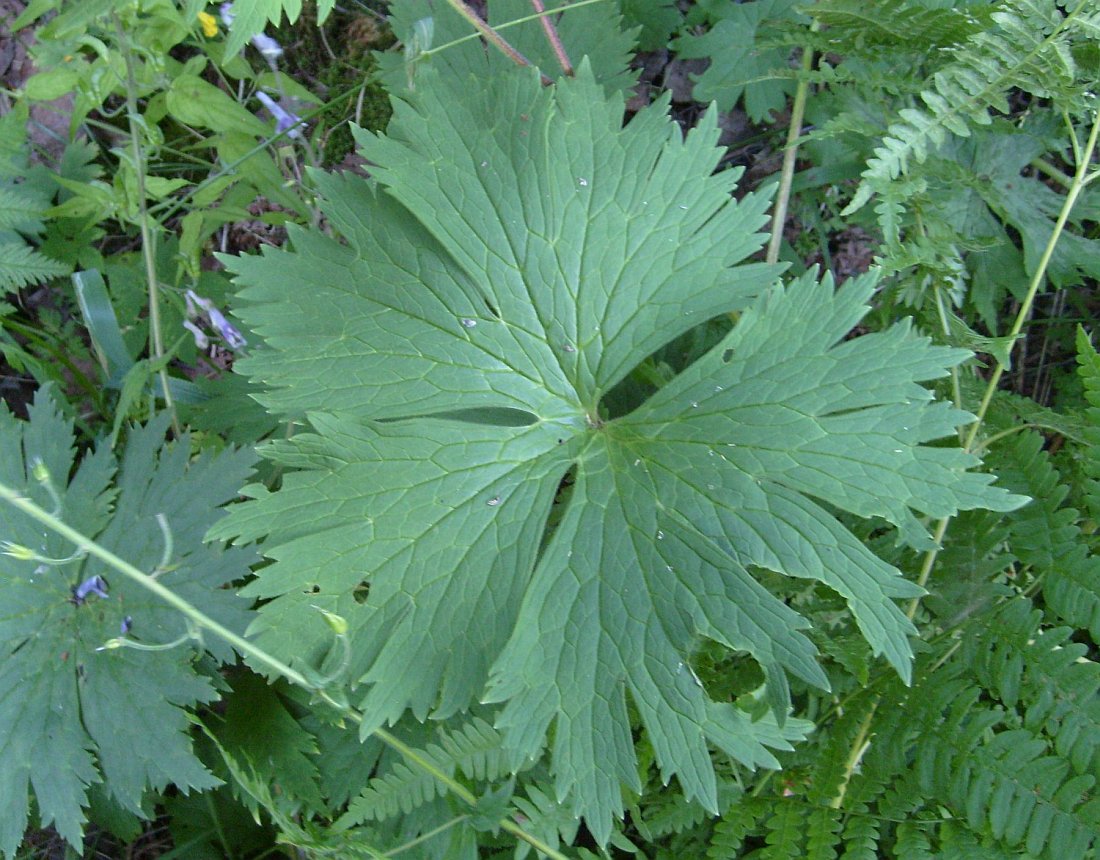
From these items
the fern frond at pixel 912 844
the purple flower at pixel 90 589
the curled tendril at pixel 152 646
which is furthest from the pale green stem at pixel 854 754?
the purple flower at pixel 90 589

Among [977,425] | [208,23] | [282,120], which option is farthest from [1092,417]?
[208,23]

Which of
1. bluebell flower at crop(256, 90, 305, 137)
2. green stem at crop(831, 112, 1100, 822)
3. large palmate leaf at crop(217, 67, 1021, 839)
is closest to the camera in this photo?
large palmate leaf at crop(217, 67, 1021, 839)

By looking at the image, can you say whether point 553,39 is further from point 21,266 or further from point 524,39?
point 21,266

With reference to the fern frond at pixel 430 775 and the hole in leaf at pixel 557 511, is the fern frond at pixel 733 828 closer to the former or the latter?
the fern frond at pixel 430 775

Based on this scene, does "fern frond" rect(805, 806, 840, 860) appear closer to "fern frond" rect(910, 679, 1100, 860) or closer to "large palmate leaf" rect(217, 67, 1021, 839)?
→ "fern frond" rect(910, 679, 1100, 860)

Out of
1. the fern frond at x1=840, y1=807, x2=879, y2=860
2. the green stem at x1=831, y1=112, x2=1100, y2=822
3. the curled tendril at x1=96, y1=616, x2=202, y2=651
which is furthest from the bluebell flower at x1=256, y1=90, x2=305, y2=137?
the fern frond at x1=840, y1=807, x2=879, y2=860

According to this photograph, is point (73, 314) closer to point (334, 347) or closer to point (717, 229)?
point (334, 347)
